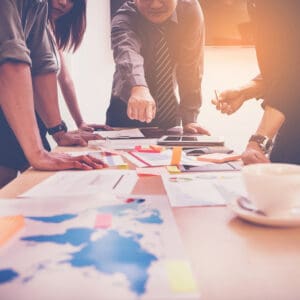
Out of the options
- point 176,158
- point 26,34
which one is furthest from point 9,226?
point 26,34

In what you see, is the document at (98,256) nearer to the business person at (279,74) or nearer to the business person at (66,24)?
the business person at (279,74)

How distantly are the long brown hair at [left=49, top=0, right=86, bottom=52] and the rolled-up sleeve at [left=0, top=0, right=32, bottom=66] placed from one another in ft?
1.91

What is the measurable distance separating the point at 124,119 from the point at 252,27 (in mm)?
861

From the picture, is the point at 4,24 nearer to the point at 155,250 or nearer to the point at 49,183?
the point at 49,183

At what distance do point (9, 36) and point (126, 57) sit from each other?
729 millimetres

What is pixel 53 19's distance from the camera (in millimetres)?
1546

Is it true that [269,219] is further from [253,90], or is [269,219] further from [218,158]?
[253,90]

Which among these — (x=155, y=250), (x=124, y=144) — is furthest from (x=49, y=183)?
(x=124, y=144)

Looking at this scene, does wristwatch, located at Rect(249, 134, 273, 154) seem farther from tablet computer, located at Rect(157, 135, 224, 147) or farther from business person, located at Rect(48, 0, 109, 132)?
business person, located at Rect(48, 0, 109, 132)

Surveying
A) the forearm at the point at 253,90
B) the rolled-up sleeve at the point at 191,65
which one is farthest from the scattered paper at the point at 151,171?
the rolled-up sleeve at the point at 191,65

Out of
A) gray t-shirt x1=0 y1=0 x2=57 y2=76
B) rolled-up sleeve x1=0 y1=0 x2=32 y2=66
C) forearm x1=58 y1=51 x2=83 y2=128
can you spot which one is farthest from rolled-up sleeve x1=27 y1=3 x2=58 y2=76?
forearm x1=58 y1=51 x2=83 y2=128

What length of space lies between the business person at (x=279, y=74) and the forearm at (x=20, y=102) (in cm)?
60

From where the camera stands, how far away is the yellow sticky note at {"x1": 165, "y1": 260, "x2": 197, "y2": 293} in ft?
1.35

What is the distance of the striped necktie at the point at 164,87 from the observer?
189 cm
